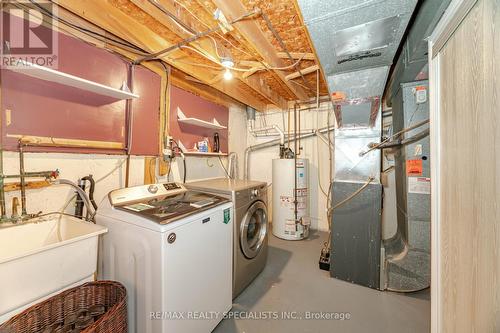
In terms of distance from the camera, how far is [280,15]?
1.47m

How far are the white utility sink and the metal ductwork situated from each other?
66.8 inches

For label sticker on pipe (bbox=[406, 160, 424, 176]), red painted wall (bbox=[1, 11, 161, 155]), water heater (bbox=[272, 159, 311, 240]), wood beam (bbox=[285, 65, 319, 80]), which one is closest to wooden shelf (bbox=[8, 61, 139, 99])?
red painted wall (bbox=[1, 11, 161, 155])

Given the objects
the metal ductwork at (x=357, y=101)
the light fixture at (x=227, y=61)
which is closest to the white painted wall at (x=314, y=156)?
the metal ductwork at (x=357, y=101)

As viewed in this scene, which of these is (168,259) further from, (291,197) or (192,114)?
(291,197)

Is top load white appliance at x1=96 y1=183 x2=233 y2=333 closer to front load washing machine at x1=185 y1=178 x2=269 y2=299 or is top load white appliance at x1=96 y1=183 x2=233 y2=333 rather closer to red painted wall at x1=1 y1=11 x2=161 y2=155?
front load washing machine at x1=185 y1=178 x2=269 y2=299

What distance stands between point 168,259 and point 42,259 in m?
0.54

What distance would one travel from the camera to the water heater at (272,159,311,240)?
9.52 ft

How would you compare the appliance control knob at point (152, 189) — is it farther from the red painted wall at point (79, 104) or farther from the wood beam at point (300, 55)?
the wood beam at point (300, 55)

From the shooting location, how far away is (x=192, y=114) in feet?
8.14

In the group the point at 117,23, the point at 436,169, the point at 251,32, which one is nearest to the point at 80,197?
the point at 117,23

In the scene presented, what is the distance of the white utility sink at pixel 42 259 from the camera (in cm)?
81

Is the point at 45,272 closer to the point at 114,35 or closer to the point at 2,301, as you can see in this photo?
the point at 2,301

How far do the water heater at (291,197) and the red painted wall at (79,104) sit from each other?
72.5 inches

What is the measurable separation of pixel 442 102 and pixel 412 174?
3.69 ft
